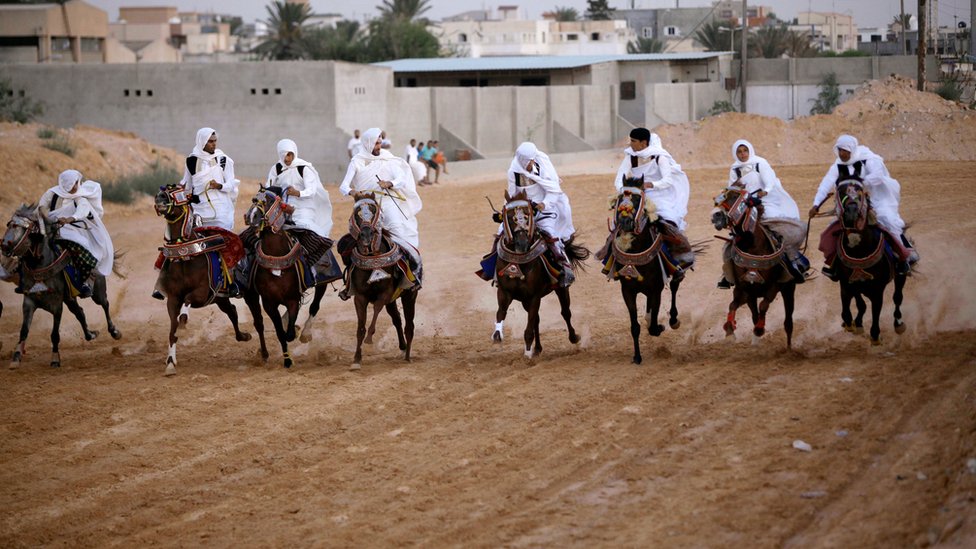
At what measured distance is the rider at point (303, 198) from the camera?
49.0 feet

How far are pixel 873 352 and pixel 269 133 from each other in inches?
1046

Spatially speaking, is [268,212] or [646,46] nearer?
[268,212]

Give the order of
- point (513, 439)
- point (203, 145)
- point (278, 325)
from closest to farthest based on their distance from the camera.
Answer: point (513, 439) < point (278, 325) < point (203, 145)

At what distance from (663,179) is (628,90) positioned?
1554 inches

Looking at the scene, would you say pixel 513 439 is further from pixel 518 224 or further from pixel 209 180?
pixel 209 180

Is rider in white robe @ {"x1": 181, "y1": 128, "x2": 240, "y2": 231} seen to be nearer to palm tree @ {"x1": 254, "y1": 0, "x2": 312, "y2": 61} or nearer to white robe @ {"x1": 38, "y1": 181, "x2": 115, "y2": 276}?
white robe @ {"x1": 38, "y1": 181, "x2": 115, "y2": 276}

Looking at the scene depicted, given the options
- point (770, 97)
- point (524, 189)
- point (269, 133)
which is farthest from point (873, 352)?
point (770, 97)

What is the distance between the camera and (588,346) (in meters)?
16.0

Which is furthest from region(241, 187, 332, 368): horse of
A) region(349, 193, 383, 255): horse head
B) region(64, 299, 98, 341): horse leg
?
region(64, 299, 98, 341): horse leg

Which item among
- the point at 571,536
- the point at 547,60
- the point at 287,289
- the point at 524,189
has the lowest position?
the point at 571,536

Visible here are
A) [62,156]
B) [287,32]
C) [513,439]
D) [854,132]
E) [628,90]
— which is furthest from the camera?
[287,32]

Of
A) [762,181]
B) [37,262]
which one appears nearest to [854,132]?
[762,181]

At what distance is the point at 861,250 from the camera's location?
558 inches

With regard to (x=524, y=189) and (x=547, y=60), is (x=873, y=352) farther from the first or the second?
(x=547, y=60)
